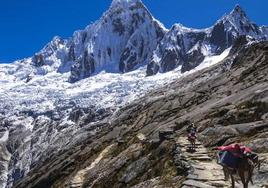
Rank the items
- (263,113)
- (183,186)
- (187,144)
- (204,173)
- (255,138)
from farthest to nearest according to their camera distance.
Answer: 1. (263,113)
2. (187,144)
3. (255,138)
4. (204,173)
5. (183,186)

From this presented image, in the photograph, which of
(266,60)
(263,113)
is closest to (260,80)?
(266,60)

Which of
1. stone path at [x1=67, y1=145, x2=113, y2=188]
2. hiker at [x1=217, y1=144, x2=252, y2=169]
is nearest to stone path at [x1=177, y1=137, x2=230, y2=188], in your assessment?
hiker at [x1=217, y1=144, x2=252, y2=169]

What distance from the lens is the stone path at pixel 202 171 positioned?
2717 cm

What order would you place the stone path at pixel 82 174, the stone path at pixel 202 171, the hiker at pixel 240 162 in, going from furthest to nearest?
the stone path at pixel 82 174 < the stone path at pixel 202 171 < the hiker at pixel 240 162

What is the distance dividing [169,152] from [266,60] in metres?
55.2

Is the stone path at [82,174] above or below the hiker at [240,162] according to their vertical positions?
above

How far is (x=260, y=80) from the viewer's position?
7238 centimetres

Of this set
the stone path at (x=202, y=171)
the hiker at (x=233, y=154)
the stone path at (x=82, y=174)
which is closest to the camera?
the hiker at (x=233, y=154)

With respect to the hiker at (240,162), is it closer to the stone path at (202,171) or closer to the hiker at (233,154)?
the hiker at (233,154)

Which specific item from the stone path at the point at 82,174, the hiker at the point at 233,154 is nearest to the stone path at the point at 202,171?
the hiker at the point at 233,154

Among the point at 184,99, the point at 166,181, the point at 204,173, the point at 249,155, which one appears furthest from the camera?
the point at 184,99

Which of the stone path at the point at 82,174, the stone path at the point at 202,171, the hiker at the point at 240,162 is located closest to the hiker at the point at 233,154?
the hiker at the point at 240,162

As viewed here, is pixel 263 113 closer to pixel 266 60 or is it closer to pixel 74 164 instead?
pixel 74 164

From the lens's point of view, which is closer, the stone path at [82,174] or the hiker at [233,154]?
the hiker at [233,154]
